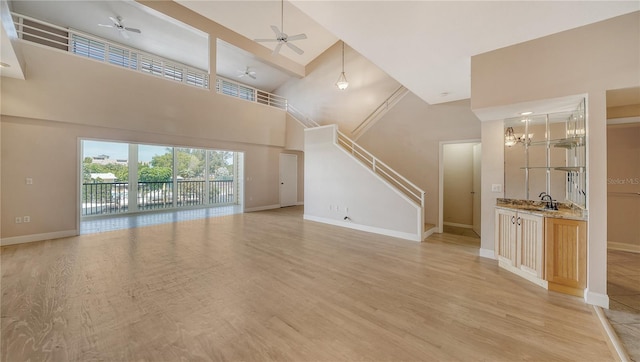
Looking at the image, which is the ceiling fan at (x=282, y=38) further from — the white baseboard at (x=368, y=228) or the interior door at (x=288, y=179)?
the white baseboard at (x=368, y=228)

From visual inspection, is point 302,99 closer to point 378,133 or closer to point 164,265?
point 378,133

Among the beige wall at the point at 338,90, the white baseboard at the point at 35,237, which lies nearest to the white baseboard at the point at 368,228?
the beige wall at the point at 338,90

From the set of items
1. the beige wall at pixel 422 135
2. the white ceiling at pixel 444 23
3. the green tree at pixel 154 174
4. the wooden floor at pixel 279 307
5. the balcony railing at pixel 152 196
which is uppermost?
the white ceiling at pixel 444 23

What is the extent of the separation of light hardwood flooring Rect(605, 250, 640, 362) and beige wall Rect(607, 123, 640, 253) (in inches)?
13.9

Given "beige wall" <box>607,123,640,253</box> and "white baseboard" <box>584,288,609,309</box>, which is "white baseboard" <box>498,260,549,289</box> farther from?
"beige wall" <box>607,123,640,253</box>

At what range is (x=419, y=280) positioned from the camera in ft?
10.2

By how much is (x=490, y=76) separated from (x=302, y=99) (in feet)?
25.1

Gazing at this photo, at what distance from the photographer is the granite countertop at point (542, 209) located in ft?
9.19

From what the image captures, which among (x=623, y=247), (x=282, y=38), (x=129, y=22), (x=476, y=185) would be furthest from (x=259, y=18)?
(x=623, y=247)

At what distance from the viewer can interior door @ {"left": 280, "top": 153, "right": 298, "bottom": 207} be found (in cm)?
977

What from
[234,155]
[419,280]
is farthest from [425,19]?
[234,155]

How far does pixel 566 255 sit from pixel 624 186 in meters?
3.19

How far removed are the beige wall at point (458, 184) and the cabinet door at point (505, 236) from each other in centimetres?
302

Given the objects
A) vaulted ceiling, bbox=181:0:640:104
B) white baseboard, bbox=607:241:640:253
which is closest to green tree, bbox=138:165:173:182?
vaulted ceiling, bbox=181:0:640:104
